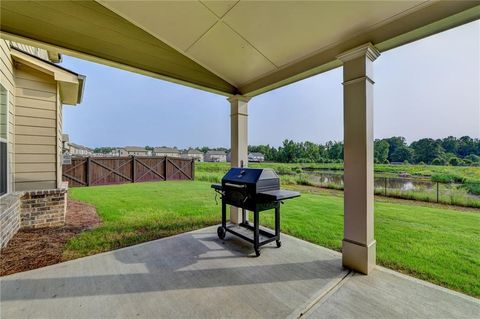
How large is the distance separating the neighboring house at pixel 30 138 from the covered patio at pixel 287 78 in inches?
74.8

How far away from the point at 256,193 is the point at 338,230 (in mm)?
1991

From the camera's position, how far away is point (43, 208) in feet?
12.8

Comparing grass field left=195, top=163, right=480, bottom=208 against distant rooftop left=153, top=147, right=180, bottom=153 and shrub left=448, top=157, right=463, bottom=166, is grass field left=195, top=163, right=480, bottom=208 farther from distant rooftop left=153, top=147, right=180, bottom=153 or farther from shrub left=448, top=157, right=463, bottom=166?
distant rooftop left=153, top=147, right=180, bottom=153

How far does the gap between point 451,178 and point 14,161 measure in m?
11.1

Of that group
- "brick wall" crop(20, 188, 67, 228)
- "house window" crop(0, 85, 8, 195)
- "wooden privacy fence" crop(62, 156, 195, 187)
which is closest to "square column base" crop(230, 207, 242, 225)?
"brick wall" crop(20, 188, 67, 228)

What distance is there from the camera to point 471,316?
1727 millimetres

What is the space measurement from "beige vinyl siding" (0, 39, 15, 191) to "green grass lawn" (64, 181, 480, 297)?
1666 millimetres

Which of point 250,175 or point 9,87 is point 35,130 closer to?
point 9,87

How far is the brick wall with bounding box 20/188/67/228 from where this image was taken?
3764mm

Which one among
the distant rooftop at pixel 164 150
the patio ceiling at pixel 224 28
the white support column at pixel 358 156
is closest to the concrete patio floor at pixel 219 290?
the white support column at pixel 358 156

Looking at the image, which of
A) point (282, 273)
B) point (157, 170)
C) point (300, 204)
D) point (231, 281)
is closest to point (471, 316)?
point (282, 273)

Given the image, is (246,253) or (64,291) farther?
(246,253)

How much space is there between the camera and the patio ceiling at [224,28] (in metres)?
1.99

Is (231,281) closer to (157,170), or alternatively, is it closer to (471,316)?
(471,316)
